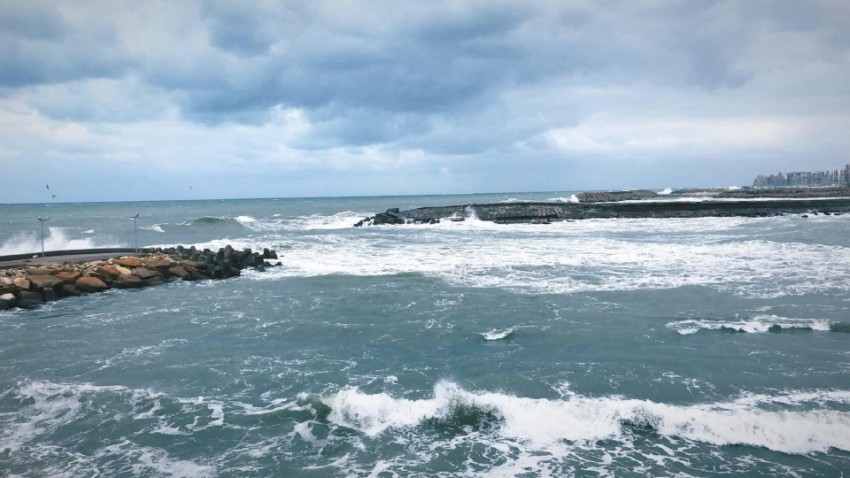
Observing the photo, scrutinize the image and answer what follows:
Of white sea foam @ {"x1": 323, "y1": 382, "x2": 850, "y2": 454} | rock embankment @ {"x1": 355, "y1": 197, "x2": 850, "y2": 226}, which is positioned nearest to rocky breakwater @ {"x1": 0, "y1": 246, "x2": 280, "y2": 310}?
white sea foam @ {"x1": 323, "y1": 382, "x2": 850, "y2": 454}

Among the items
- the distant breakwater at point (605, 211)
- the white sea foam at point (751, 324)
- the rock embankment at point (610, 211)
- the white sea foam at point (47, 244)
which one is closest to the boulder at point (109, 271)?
the white sea foam at point (47, 244)

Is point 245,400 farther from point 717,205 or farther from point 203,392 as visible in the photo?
point 717,205

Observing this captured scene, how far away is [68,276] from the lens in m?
16.1

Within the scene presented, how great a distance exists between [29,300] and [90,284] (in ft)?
6.34

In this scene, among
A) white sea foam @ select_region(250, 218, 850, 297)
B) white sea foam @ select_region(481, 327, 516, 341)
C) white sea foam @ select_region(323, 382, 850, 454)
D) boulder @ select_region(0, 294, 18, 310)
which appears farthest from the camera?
white sea foam @ select_region(250, 218, 850, 297)

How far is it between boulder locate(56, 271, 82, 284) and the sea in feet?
3.40

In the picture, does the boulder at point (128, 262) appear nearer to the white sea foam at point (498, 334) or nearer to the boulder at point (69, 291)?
the boulder at point (69, 291)

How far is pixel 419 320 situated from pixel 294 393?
14.4 feet

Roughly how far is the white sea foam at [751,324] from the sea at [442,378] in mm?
69

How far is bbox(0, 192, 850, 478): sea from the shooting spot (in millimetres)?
5859

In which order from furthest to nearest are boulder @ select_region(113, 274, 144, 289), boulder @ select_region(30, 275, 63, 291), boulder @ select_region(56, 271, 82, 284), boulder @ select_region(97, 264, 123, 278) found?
boulder @ select_region(97, 264, 123, 278) → boulder @ select_region(113, 274, 144, 289) → boulder @ select_region(56, 271, 82, 284) → boulder @ select_region(30, 275, 63, 291)

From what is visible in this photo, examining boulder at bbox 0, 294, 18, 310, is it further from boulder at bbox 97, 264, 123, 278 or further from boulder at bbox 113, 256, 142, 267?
boulder at bbox 113, 256, 142, 267

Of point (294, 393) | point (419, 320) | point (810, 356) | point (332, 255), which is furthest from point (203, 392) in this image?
point (332, 255)

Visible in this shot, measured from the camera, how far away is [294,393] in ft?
25.0
